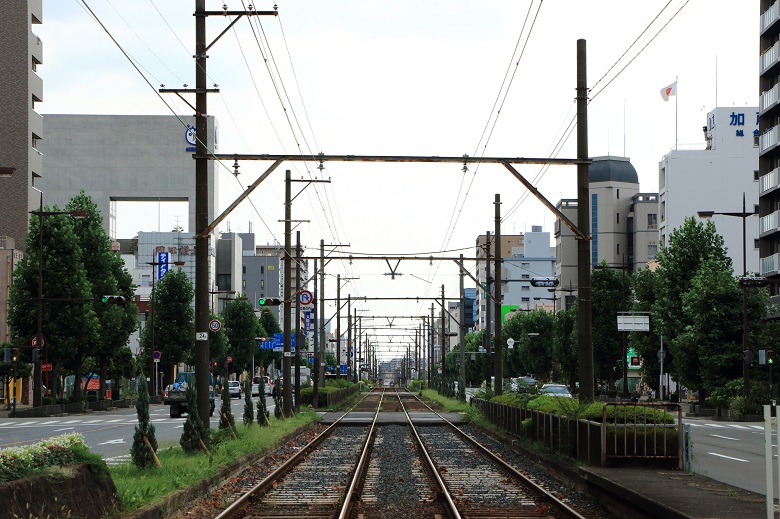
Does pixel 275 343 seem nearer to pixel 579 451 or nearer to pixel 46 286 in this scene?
pixel 46 286

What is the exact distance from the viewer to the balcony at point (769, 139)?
6638cm

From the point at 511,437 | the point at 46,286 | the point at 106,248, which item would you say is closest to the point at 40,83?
the point at 106,248

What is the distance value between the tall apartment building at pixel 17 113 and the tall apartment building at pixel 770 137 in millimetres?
54784

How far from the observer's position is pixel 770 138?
6781 centimetres

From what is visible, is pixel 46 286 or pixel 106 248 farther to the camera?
pixel 106 248

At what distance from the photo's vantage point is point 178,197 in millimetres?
129500

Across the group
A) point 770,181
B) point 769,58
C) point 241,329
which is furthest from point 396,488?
point 241,329

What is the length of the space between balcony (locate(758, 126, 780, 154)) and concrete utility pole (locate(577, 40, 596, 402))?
47.6 meters

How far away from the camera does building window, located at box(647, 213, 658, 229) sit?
135 metres

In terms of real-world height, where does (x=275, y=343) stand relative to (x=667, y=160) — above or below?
below

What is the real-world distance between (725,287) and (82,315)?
37.2m

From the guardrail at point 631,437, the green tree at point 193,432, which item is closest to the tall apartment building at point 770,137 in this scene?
the guardrail at point 631,437

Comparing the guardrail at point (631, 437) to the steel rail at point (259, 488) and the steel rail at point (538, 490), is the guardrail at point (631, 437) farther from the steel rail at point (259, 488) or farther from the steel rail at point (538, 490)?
the steel rail at point (259, 488)

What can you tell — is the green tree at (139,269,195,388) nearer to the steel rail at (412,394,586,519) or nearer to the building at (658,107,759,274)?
the building at (658,107,759,274)
